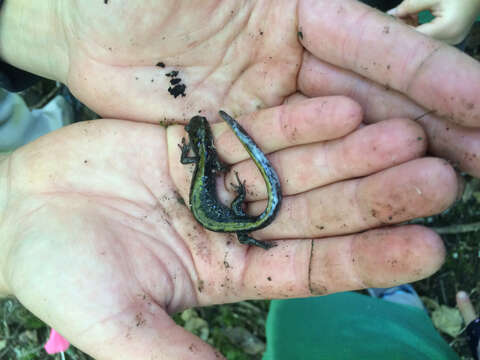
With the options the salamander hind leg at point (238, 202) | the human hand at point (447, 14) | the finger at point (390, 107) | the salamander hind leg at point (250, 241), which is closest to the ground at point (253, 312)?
the salamander hind leg at point (238, 202)

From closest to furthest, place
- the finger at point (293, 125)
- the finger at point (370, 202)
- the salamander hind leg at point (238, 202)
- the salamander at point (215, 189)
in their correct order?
the finger at point (370, 202)
the finger at point (293, 125)
the salamander at point (215, 189)
the salamander hind leg at point (238, 202)

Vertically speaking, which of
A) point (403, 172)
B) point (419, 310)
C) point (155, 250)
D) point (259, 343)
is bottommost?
point (259, 343)

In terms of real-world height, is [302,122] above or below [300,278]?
above

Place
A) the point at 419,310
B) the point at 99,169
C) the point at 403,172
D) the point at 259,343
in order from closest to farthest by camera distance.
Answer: the point at 403,172
the point at 99,169
the point at 419,310
the point at 259,343

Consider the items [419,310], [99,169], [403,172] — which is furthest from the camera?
[419,310]

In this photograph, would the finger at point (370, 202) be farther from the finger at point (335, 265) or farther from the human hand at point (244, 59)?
the human hand at point (244, 59)

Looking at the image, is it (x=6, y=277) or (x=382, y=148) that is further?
(x=6, y=277)

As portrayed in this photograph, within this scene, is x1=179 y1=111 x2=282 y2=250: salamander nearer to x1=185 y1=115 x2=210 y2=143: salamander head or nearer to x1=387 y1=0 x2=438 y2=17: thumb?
x1=185 y1=115 x2=210 y2=143: salamander head

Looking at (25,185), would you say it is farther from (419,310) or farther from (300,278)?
(419,310)

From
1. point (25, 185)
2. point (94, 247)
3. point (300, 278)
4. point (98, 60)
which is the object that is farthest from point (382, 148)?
point (25, 185)
